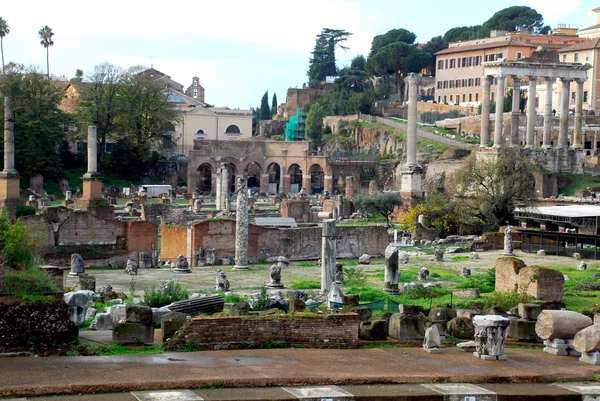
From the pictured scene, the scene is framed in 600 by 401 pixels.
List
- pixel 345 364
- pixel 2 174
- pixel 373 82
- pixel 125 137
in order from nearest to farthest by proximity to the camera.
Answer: pixel 345 364 → pixel 2 174 → pixel 125 137 → pixel 373 82

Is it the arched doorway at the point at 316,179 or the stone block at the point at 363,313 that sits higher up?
the arched doorway at the point at 316,179

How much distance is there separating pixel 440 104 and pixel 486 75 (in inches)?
1184

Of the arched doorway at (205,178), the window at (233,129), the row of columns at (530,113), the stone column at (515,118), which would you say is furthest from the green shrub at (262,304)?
the window at (233,129)

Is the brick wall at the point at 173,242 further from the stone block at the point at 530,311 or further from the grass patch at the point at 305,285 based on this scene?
the stone block at the point at 530,311

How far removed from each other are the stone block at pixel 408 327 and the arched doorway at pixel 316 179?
205ft

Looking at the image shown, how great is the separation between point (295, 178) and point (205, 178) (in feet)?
25.2

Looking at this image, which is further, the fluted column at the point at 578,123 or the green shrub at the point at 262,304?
the fluted column at the point at 578,123

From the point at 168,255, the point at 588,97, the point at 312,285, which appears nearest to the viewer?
the point at 312,285

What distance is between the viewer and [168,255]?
123 ft

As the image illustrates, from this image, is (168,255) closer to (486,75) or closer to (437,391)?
(437,391)

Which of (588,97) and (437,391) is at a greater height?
(588,97)

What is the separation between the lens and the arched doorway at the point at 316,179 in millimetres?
80562

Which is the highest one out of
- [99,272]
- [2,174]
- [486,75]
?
[486,75]

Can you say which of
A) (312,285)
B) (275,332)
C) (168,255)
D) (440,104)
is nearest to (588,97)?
(440,104)
